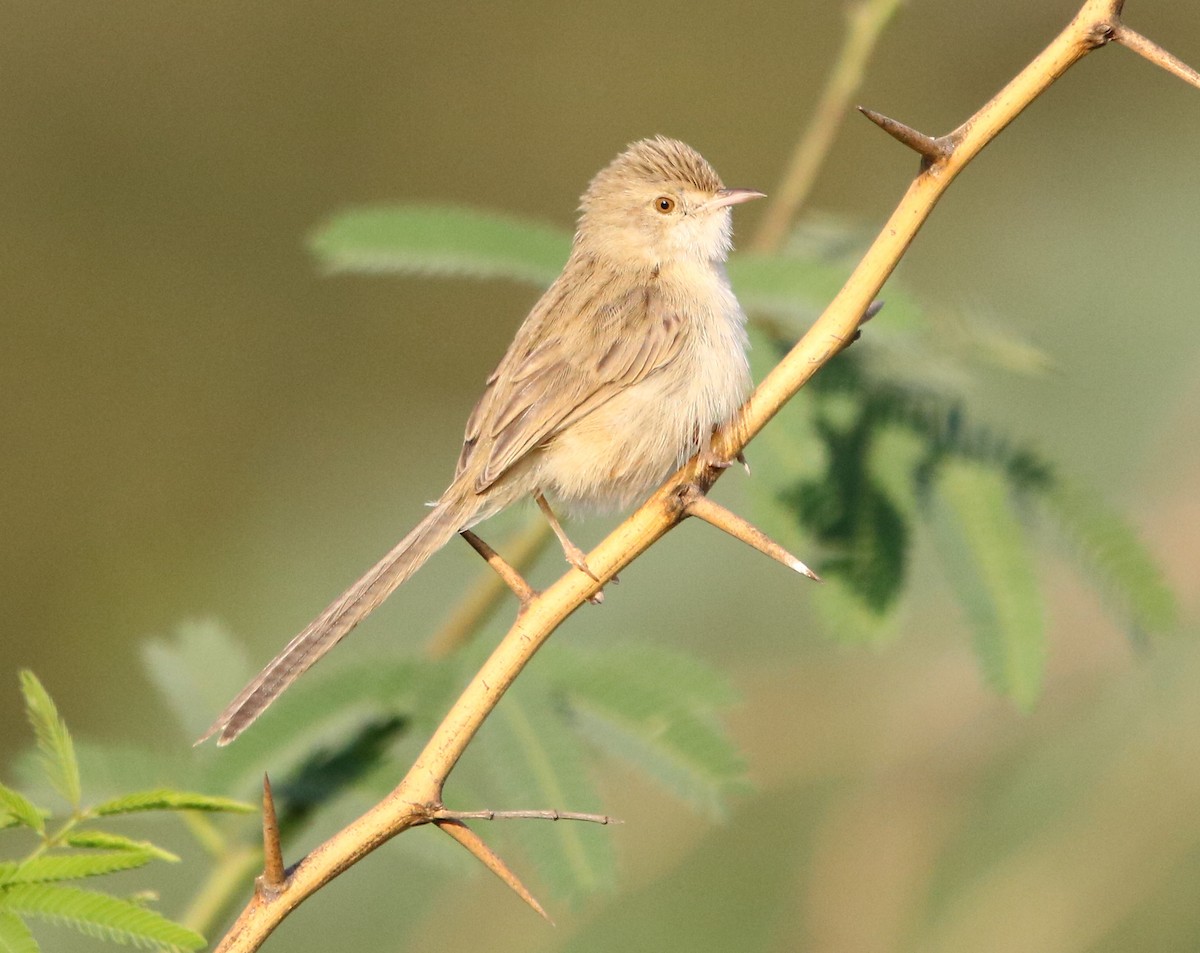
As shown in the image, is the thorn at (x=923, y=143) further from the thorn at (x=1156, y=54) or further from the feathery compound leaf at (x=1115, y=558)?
the feathery compound leaf at (x=1115, y=558)

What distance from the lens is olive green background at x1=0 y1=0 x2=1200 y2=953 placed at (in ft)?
13.6

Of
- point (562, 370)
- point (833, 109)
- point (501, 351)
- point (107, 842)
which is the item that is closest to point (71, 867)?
point (107, 842)

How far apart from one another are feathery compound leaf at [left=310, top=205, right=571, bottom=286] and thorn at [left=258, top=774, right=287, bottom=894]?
6.54ft

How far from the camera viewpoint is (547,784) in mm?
2881

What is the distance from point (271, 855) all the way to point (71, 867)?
0.25 m

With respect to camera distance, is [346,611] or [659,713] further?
[659,713]

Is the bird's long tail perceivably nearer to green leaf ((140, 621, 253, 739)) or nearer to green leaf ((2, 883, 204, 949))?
green leaf ((2, 883, 204, 949))

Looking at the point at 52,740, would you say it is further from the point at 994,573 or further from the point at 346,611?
the point at 994,573

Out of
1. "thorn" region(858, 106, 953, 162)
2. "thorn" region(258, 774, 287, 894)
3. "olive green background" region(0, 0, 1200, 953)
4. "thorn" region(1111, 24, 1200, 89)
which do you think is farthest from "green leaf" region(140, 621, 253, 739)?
"thorn" region(1111, 24, 1200, 89)

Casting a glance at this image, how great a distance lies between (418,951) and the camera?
4211mm

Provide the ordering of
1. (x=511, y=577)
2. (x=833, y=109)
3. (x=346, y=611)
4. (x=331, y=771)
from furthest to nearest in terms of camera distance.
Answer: (x=833, y=109) < (x=331, y=771) < (x=346, y=611) < (x=511, y=577)

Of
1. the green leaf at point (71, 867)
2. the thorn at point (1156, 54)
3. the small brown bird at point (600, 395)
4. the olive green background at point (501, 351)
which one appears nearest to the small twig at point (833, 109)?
the small brown bird at point (600, 395)

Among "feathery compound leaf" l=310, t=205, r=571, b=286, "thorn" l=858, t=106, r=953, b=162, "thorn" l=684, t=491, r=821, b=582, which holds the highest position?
"feathery compound leaf" l=310, t=205, r=571, b=286

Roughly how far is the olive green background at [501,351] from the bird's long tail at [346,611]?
0.42 m
